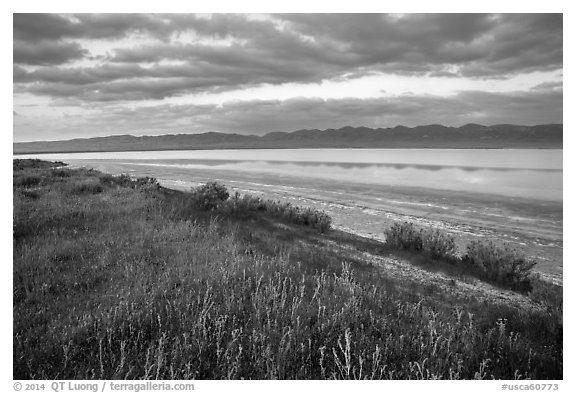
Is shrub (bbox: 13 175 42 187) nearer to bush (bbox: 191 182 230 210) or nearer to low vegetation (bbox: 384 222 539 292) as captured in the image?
bush (bbox: 191 182 230 210)

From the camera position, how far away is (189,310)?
4656 mm

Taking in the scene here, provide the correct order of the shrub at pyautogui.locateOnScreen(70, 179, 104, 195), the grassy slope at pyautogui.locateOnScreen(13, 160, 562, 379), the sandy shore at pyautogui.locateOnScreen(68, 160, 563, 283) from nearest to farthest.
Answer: the grassy slope at pyautogui.locateOnScreen(13, 160, 562, 379) → the sandy shore at pyautogui.locateOnScreen(68, 160, 563, 283) → the shrub at pyautogui.locateOnScreen(70, 179, 104, 195)

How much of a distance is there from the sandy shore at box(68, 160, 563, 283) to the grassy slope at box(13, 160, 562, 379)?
4.93m

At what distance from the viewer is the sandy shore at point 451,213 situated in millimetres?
12594

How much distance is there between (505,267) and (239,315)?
6735 mm

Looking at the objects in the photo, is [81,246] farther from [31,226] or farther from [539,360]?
[539,360]

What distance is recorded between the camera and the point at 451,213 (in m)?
18.0

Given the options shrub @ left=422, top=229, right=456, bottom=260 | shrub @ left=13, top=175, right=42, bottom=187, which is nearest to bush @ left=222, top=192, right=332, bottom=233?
shrub @ left=422, top=229, right=456, bottom=260

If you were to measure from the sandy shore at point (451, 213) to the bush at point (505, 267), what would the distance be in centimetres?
131

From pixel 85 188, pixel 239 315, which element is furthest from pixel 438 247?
pixel 85 188

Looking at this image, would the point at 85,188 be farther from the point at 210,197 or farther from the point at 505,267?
the point at 505,267

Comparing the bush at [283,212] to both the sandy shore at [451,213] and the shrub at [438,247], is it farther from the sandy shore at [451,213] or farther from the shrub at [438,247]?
the shrub at [438,247]

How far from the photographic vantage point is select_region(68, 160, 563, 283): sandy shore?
12.6 meters
